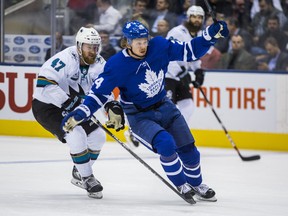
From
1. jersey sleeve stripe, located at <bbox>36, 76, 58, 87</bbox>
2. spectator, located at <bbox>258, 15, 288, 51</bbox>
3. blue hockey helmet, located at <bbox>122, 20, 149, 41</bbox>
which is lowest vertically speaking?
spectator, located at <bbox>258, 15, 288, 51</bbox>

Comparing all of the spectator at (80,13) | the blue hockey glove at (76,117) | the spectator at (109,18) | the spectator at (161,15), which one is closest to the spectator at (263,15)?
the spectator at (161,15)

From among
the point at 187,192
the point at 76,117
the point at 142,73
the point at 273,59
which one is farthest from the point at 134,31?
the point at 273,59

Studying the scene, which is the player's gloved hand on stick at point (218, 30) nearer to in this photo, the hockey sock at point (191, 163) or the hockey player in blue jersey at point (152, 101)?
the hockey player in blue jersey at point (152, 101)

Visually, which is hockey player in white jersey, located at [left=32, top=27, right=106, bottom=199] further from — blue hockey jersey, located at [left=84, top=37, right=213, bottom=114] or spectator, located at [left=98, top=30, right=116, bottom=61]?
spectator, located at [left=98, top=30, right=116, bottom=61]

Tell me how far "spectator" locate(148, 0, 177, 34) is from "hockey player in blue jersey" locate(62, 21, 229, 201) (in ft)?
11.8

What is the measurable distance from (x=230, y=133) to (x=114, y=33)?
1665 mm

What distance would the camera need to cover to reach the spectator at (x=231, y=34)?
30.4ft

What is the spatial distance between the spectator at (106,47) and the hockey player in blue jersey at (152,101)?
3.77 m

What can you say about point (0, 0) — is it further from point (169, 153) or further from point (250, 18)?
point (169, 153)

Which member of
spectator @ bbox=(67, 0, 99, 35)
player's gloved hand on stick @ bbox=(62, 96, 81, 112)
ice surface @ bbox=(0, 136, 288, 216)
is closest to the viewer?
ice surface @ bbox=(0, 136, 288, 216)

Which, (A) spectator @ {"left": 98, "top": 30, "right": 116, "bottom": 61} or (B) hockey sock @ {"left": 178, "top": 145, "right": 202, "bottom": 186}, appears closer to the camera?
(B) hockey sock @ {"left": 178, "top": 145, "right": 202, "bottom": 186}

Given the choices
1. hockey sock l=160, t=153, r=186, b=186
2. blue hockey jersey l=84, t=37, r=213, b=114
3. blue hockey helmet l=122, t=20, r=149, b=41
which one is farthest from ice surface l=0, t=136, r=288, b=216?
blue hockey helmet l=122, t=20, r=149, b=41

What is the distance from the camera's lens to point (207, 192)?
5.93 meters

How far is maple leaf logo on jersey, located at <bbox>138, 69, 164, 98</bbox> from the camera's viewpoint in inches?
228
